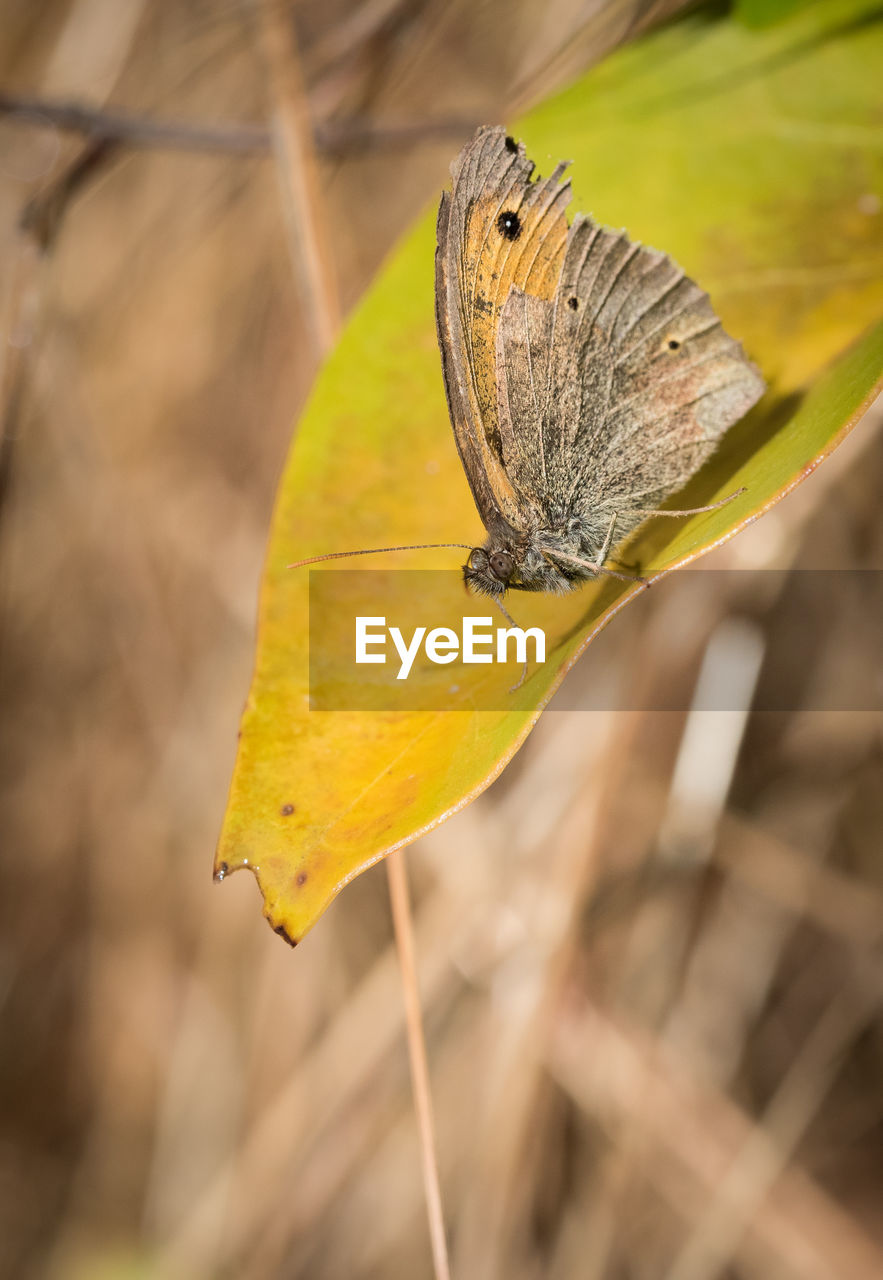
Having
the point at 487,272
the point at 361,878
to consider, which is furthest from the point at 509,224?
the point at 361,878

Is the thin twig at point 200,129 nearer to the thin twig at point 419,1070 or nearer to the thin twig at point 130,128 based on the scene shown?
the thin twig at point 130,128

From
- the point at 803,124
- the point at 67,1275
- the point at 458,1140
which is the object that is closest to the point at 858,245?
the point at 803,124

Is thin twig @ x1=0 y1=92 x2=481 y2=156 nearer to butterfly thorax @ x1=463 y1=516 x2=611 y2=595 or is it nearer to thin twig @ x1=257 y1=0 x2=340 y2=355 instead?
thin twig @ x1=257 y1=0 x2=340 y2=355

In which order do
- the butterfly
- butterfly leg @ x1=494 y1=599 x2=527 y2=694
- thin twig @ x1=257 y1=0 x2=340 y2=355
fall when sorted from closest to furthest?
butterfly leg @ x1=494 y1=599 x2=527 y2=694, the butterfly, thin twig @ x1=257 y1=0 x2=340 y2=355

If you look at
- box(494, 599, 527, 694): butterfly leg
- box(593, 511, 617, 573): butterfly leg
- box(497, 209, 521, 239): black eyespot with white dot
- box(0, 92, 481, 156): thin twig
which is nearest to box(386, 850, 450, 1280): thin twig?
box(494, 599, 527, 694): butterfly leg

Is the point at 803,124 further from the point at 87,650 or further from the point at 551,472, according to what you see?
the point at 87,650

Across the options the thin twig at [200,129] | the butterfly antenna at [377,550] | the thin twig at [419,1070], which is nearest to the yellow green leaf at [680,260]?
the butterfly antenna at [377,550]

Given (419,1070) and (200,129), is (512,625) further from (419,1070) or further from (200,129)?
(200,129)

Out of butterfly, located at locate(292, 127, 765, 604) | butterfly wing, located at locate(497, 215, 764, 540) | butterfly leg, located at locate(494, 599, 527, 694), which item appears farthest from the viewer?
butterfly wing, located at locate(497, 215, 764, 540)
